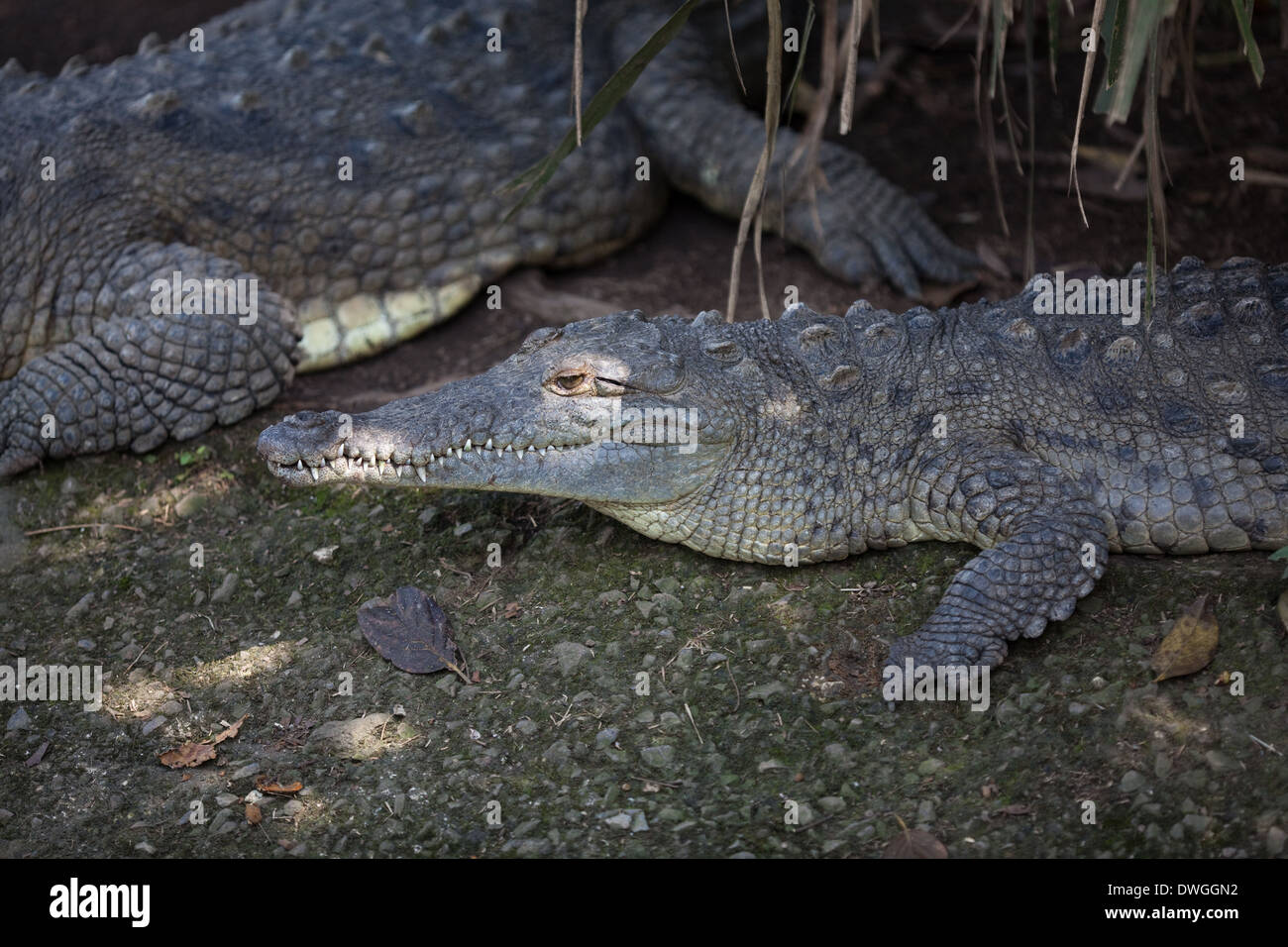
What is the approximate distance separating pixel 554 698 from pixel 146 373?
261 cm

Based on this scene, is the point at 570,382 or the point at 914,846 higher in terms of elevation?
the point at 570,382

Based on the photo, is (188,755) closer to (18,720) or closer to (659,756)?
(18,720)

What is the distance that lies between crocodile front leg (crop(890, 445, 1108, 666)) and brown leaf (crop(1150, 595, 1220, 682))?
266 mm

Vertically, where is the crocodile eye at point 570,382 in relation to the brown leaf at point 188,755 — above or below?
above

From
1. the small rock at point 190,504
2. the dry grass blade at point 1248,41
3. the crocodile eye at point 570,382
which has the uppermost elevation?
the dry grass blade at point 1248,41

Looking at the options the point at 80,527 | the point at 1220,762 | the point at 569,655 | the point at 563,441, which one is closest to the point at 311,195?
the point at 80,527

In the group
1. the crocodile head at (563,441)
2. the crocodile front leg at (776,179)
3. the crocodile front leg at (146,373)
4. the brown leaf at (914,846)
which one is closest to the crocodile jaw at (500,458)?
the crocodile head at (563,441)

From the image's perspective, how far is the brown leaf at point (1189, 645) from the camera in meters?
3.24

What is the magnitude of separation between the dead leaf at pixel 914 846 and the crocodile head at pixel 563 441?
1.35 metres

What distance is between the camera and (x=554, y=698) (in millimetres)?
3605

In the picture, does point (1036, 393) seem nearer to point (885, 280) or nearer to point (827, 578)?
point (827, 578)

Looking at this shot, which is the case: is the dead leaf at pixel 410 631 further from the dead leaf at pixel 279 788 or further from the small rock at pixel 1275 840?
the small rock at pixel 1275 840

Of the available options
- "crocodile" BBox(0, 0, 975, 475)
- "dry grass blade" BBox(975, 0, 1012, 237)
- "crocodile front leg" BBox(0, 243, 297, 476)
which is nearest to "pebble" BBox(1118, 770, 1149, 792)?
"dry grass blade" BBox(975, 0, 1012, 237)

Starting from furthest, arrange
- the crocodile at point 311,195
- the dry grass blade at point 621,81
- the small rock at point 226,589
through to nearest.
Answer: the crocodile at point 311,195 → the small rock at point 226,589 → the dry grass blade at point 621,81
